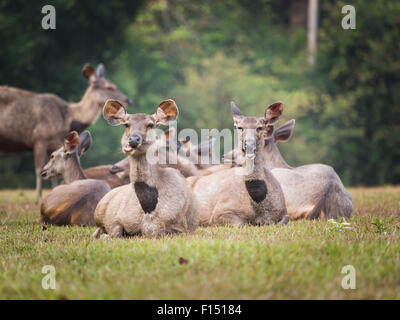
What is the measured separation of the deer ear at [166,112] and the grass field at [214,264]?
146 cm

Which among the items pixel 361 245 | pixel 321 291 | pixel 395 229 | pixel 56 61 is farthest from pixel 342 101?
pixel 321 291

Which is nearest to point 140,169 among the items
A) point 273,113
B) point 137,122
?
point 137,122

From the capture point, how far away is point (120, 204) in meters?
7.21

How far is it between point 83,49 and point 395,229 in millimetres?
18013

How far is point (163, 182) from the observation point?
23.0ft

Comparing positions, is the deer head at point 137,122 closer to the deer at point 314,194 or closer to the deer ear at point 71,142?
the deer at point 314,194

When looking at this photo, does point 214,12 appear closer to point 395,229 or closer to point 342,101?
point 342,101

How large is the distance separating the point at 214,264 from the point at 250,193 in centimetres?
309

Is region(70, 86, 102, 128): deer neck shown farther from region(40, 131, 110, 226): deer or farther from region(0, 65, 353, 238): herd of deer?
region(40, 131, 110, 226): deer

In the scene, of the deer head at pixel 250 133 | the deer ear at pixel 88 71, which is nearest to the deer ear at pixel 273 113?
the deer head at pixel 250 133

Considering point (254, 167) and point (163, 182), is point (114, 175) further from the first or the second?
point (163, 182)

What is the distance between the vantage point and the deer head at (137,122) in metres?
6.53

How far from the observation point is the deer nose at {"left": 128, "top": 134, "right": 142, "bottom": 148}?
6449mm

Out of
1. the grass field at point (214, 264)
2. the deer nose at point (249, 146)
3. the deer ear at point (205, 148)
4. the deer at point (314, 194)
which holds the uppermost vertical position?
the deer nose at point (249, 146)
